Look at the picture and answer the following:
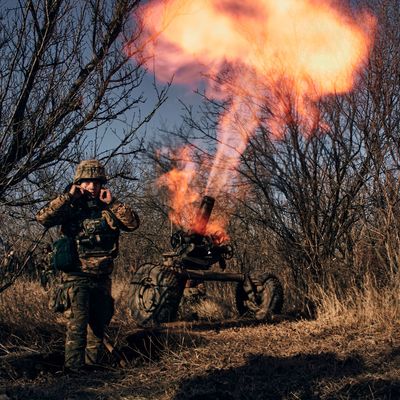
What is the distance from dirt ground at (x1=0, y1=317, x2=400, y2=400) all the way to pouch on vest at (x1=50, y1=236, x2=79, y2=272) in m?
1.00

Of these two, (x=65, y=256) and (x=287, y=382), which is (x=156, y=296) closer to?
(x=65, y=256)

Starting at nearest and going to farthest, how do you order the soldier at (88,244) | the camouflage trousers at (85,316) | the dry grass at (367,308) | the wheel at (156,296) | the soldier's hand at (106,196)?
the camouflage trousers at (85,316) → the soldier at (88,244) → the soldier's hand at (106,196) → the dry grass at (367,308) → the wheel at (156,296)

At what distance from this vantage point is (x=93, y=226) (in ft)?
17.7

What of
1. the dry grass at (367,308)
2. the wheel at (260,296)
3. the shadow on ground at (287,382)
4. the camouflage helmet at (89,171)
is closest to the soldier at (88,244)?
the camouflage helmet at (89,171)

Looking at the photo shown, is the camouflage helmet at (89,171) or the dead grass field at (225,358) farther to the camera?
the camouflage helmet at (89,171)

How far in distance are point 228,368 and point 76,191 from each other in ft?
8.15

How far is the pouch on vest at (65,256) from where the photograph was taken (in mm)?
5250

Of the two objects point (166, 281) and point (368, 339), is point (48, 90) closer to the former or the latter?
point (166, 281)

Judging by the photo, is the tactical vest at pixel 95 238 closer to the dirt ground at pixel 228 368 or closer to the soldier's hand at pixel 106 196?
the soldier's hand at pixel 106 196

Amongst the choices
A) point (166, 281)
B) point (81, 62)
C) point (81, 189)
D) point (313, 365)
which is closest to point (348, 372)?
point (313, 365)

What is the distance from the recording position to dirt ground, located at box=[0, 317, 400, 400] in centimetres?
410

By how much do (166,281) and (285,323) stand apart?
2.00 m

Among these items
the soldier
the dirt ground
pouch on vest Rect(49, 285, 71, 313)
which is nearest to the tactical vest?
the soldier

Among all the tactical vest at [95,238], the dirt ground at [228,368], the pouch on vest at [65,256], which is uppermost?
the tactical vest at [95,238]
